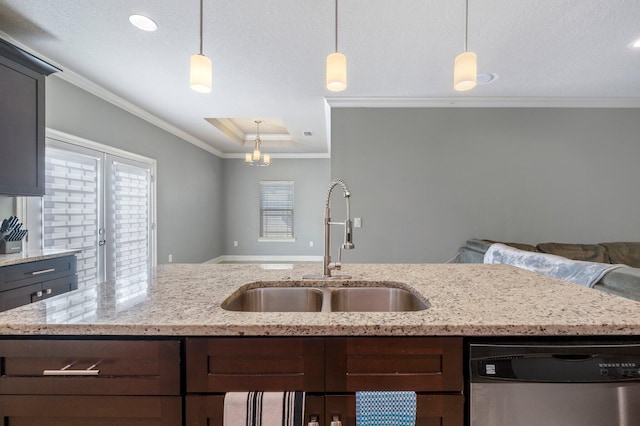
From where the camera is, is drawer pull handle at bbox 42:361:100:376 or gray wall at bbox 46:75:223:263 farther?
gray wall at bbox 46:75:223:263

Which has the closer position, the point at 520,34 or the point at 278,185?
the point at 520,34

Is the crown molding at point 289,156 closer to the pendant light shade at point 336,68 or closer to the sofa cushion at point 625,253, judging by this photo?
the sofa cushion at point 625,253

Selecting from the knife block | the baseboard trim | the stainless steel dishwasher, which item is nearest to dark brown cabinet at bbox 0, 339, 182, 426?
the stainless steel dishwasher

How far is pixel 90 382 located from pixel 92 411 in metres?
0.08

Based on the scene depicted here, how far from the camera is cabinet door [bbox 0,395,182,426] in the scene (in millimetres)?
814

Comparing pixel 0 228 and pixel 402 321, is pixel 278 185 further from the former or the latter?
pixel 402 321

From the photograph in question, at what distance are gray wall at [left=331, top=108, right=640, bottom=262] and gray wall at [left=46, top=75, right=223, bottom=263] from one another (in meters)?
2.70

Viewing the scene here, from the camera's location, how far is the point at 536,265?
238 centimetres

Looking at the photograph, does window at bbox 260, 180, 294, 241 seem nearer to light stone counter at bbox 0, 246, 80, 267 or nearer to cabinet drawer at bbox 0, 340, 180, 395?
light stone counter at bbox 0, 246, 80, 267

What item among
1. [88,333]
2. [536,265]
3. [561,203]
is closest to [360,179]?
[536,265]

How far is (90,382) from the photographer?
0.81 meters

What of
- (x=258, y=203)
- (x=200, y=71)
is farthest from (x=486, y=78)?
(x=258, y=203)

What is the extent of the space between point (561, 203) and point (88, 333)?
471 centimetres

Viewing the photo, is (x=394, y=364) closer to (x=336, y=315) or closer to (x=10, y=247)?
(x=336, y=315)
